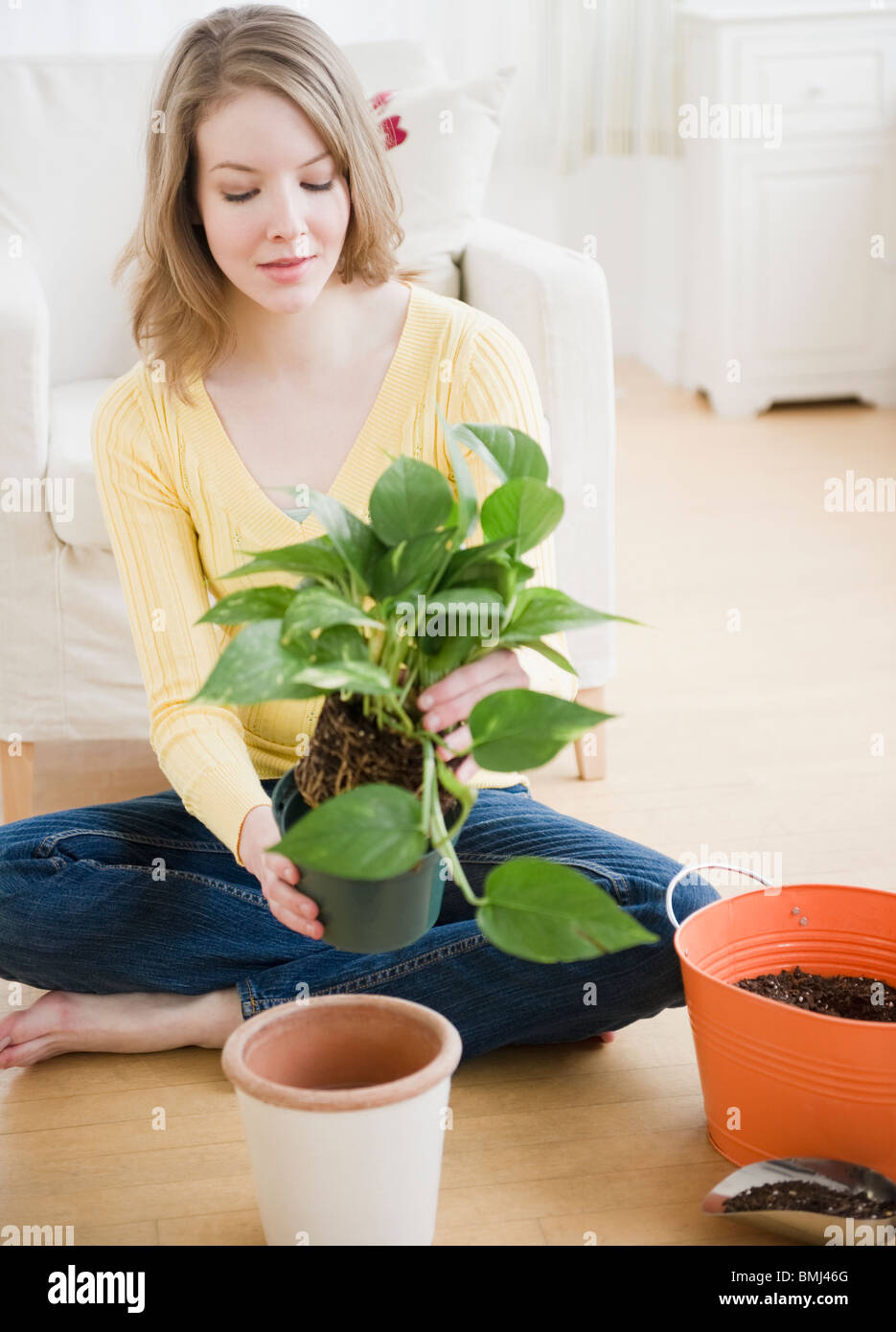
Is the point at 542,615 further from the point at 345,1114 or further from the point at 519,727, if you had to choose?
the point at 345,1114

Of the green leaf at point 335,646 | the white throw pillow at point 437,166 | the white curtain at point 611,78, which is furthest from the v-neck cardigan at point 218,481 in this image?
the white curtain at point 611,78

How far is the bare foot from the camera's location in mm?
1390

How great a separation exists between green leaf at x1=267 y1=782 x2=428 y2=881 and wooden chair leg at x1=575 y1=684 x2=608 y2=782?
1.15 meters

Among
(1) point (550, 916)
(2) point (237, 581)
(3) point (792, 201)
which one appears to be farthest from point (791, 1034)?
(3) point (792, 201)

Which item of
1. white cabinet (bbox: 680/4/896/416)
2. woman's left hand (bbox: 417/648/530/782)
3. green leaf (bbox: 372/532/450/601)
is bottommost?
woman's left hand (bbox: 417/648/530/782)

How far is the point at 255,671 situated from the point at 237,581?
55 centimetres

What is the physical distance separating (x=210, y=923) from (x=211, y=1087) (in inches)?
5.9

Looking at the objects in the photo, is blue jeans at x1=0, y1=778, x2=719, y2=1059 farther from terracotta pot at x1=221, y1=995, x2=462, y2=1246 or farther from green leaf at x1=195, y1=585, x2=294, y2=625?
green leaf at x1=195, y1=585, x2=294, y2=625

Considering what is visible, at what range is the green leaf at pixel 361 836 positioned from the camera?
84cm

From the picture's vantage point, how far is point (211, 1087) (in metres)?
1.38

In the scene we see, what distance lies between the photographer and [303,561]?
875 mm

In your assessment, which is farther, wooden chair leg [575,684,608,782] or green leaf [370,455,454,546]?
wooden chair leg [575,684,608,782]

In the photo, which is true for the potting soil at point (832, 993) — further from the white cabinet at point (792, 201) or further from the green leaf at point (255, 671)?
the white cabinet at point (792, 201)

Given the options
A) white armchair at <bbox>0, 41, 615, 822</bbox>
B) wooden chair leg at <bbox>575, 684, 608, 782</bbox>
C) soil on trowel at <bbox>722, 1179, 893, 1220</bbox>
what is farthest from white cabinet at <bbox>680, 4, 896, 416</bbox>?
soil on trowel at <bbox>722, 1179, 893, 1220</bbox>
